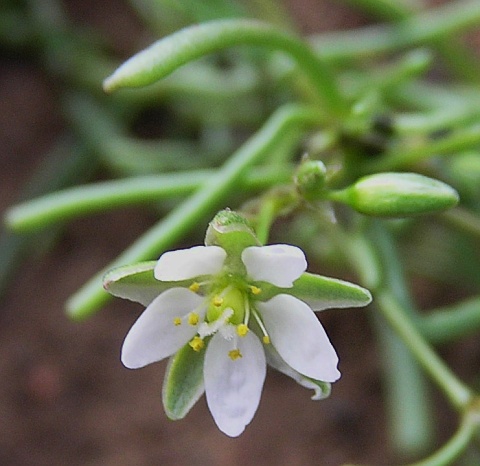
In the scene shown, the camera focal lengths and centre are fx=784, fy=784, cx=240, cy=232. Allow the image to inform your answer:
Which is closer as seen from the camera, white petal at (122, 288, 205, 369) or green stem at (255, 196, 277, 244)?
white petal at (122, 288, 205, 369)

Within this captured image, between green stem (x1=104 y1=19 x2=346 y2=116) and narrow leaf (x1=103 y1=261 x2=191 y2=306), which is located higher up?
green stem (x1=104 y1=19 x2=346 y2=116)

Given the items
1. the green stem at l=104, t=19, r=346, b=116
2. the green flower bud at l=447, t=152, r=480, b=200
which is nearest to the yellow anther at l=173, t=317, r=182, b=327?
the green stem at l=104, t=19, r=346, b=116

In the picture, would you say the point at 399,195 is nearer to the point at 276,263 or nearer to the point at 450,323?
the point at 276,263

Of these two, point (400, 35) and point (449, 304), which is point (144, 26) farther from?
point (449, 304)

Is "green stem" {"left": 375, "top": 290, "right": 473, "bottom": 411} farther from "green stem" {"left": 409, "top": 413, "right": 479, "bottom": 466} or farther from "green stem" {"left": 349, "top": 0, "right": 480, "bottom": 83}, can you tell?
"green stem" {"left": 349, "top": 0, "right": 480, "bottom": 83}

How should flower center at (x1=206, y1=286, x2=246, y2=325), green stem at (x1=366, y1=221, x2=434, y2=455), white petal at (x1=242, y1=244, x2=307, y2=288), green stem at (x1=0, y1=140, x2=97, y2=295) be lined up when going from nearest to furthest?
white petal at (x1=242, y1=244, x2=307, y2=288) < flower center at (x1=206, y1=286, x2=246, y2=325) < green stem at (x1=366, y1=221, x2=434, y2=455) < green stem at (x1=0, y1=140, x2=97, y2=295)

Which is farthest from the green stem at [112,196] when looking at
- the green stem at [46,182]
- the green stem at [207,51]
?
the green stem at [46,182]
